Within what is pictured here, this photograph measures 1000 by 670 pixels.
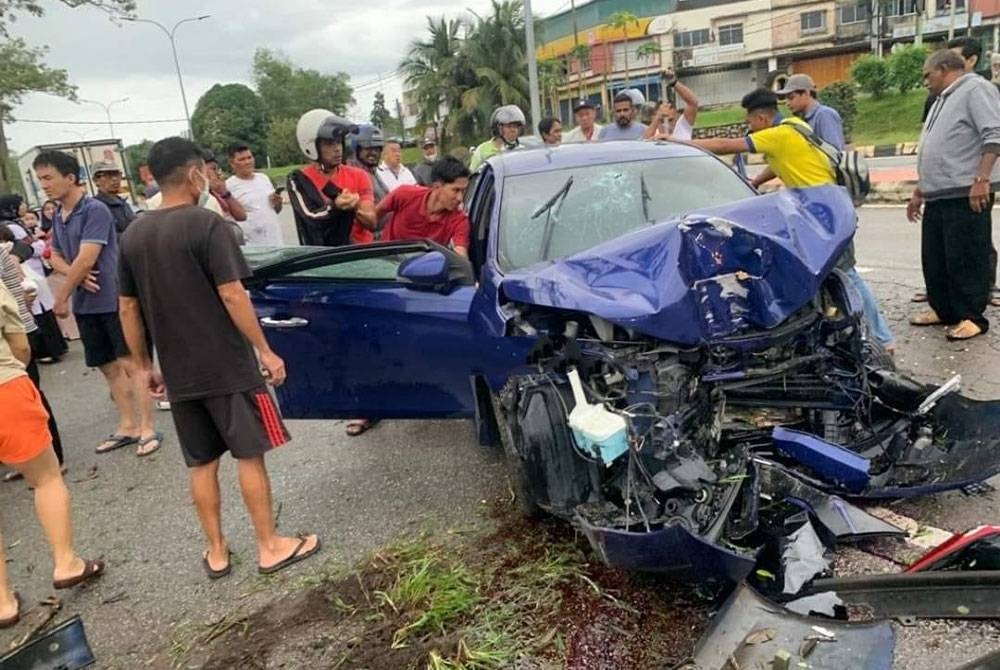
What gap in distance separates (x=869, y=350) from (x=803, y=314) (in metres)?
0.47

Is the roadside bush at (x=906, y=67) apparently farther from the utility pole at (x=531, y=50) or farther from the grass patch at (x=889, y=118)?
the utility pole at (x=531, y=50)

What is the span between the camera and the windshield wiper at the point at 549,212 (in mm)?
3385

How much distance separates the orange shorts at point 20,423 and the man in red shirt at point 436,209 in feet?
6.58

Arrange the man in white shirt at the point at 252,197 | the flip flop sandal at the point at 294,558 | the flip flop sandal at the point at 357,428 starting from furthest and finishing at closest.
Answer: the man in white shirt at the point at 252,197 < the flip flop sandal at the point at 357,428 < the flip flop sandal at the point at 294,558

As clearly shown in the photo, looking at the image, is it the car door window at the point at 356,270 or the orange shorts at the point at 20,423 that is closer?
the orange shorts at the point at 20,423

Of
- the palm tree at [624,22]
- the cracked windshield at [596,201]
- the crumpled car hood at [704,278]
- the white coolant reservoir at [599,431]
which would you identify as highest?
the palm tree at [624,22]

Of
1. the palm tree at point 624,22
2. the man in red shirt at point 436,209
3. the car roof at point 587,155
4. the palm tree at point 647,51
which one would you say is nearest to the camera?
the car roof at point 587,155

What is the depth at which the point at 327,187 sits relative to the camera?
4801mm

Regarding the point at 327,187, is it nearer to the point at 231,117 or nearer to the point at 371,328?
the point at 371,328

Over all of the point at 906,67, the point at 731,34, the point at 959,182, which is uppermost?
the point at 731,34

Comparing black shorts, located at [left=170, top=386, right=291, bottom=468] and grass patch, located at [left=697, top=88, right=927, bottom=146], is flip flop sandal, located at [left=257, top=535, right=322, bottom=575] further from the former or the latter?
grass patch, located at [left=697, top=88, right=927, bottom=146]

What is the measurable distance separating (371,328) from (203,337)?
81 centimetres

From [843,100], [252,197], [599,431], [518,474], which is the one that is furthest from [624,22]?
[599,431]

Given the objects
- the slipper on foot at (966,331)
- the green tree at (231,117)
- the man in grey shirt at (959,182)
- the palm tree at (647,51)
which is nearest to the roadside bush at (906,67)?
the palm tree at (647,51)
